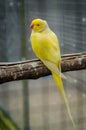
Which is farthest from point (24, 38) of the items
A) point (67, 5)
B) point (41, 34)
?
point (41, 34)

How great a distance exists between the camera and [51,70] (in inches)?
31.4

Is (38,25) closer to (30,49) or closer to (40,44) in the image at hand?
(40,44)

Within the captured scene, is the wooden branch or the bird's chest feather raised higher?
the bird's chest feather

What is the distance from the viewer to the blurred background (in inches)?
45.6

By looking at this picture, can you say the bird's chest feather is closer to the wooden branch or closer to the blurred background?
the wooden branch

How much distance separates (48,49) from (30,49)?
1.20 ft

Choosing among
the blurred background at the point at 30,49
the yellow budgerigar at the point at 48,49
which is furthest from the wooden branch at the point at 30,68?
the blurred background at the point at 30,49

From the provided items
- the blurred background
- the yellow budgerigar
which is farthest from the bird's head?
the blurred background

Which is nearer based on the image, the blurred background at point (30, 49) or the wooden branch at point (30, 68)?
the wooden branch at point (30, 68)

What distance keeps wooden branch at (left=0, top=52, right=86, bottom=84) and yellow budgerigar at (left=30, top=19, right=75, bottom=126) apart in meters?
0.02

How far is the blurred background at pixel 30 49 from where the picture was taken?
1157mm

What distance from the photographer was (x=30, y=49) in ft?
3.83

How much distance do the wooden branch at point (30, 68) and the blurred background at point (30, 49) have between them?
33 cm

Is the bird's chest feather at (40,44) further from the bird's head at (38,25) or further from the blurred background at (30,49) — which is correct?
the blurred background at (30,49)
